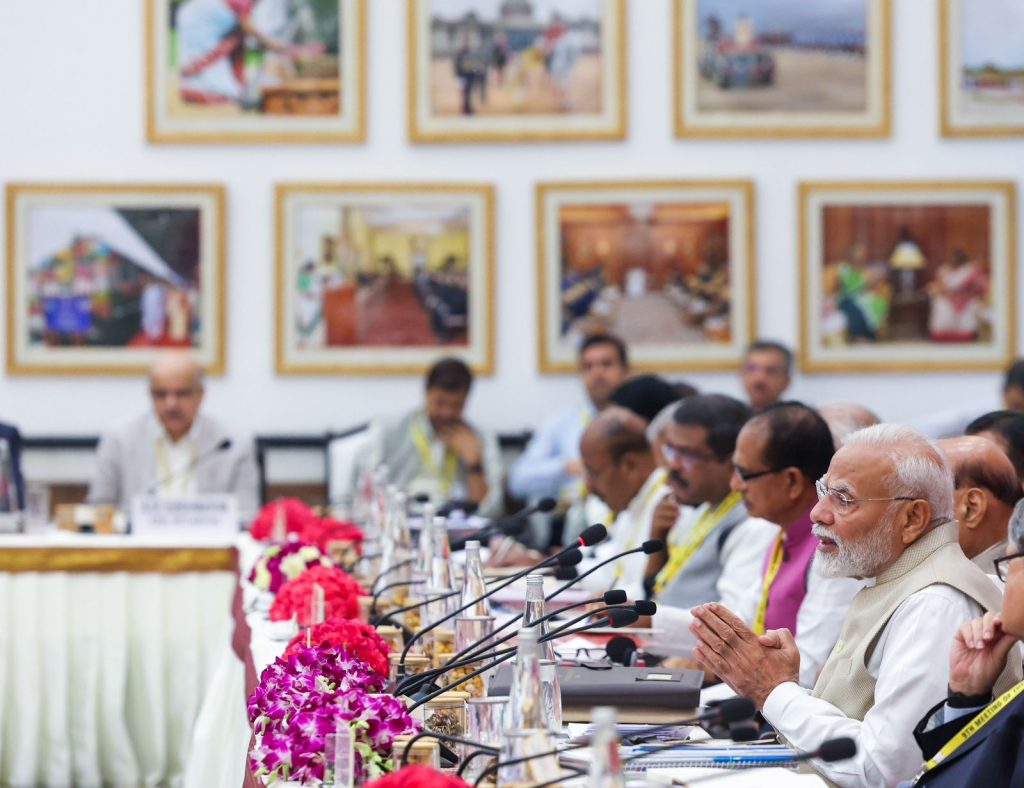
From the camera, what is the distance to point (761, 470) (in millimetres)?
3799

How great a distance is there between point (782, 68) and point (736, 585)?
4.33 metres

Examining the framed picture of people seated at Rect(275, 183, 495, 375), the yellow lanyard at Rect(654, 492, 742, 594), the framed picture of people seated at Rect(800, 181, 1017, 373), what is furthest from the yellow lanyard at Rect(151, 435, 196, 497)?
the yellow lanyard at Rect(654, 492, 742, 594)

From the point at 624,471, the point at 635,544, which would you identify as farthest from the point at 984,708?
the point at 624,471

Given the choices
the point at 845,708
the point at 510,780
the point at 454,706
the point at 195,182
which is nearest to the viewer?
the point at 510,780

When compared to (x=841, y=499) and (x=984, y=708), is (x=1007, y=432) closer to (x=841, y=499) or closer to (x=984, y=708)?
(x=841, y=499)

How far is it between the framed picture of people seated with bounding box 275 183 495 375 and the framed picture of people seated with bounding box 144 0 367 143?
1.11 ft

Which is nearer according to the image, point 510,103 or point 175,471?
point 175,471

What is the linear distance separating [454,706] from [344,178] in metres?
5.64

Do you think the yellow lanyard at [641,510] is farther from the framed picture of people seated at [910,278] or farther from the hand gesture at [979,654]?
the framed picture of people seated at [910,278]

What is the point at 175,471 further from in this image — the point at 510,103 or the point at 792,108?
the point at 792,108

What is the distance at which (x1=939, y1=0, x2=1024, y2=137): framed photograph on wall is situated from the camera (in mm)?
7992

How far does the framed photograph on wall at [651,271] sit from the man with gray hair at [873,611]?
5002mm

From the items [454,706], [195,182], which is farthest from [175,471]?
[454,706]

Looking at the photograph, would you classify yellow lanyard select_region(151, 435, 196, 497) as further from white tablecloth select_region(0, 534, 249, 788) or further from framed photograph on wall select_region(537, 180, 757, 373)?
framed photograph on wall select_region(537, 180, 757, 373)
